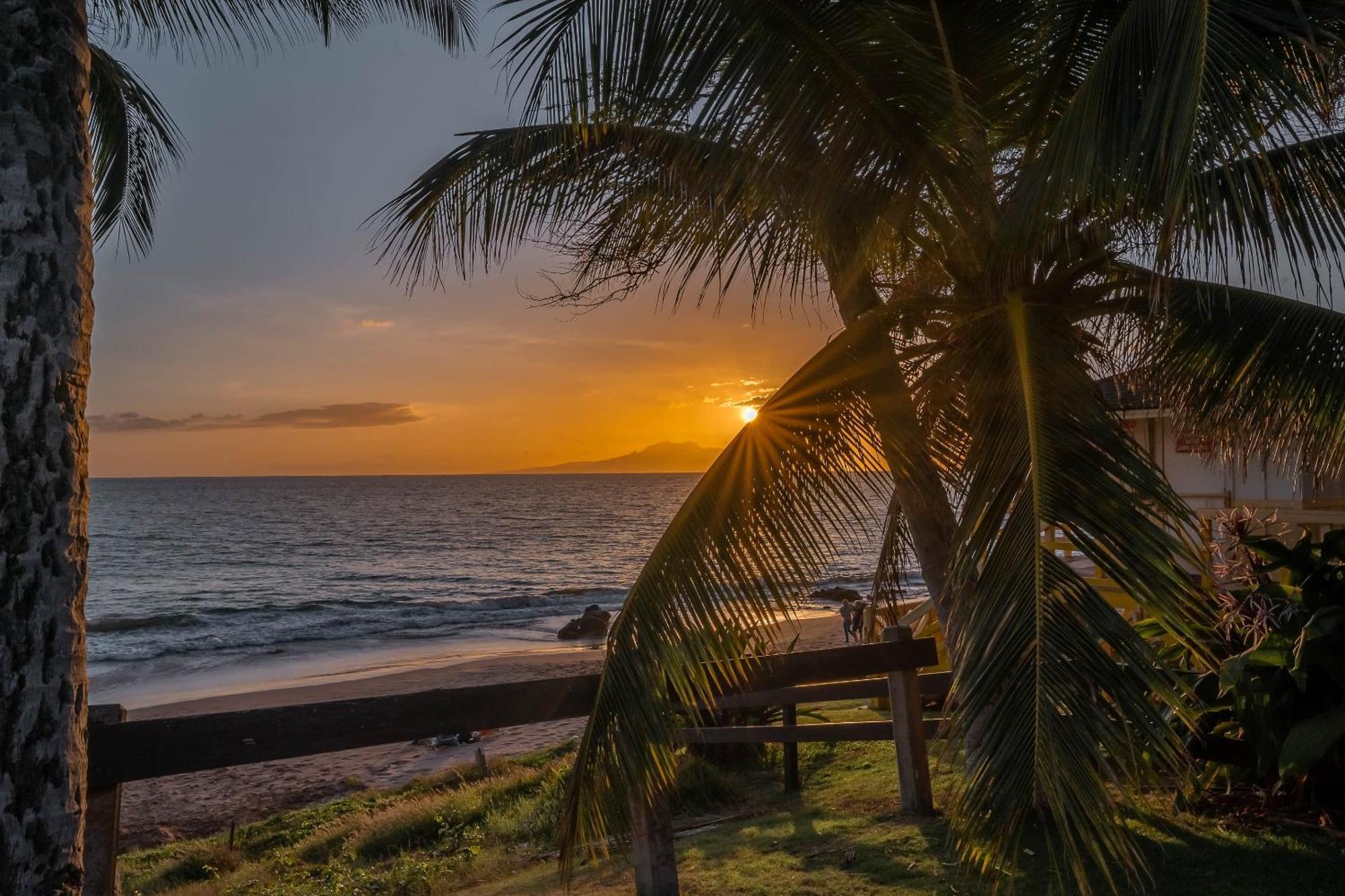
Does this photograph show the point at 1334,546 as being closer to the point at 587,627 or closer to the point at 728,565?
the point at 728,565

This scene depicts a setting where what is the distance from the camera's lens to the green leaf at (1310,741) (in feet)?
13.6

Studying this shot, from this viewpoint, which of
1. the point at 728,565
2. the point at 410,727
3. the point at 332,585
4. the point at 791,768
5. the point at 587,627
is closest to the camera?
the point at 410,727

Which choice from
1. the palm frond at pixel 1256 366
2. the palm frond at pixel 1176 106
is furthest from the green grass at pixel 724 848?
the palm frond at pixel 1176 106

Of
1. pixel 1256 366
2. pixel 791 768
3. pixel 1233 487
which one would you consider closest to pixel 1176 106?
pixel 1256 366

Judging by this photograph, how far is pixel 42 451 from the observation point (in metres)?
2.44

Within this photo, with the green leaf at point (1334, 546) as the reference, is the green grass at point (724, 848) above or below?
below

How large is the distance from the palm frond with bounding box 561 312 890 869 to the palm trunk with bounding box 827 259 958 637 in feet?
0.23

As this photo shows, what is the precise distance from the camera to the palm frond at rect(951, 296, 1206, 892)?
2.89 m

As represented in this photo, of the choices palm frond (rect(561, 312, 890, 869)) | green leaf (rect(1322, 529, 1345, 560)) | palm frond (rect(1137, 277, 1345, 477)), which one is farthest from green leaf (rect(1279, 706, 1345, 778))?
palm frond (rect(561, 312, 890, 869))

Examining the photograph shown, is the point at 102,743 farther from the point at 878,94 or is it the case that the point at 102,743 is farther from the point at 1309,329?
the point at 1309,329

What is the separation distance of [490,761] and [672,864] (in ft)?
30.4

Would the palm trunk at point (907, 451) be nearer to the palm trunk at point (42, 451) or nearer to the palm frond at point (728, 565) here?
the palm frond at point (728, 565)

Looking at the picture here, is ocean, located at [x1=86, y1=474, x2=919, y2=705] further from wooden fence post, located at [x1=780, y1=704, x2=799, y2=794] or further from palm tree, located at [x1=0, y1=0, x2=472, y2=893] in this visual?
palm tree, located at [x1=0, y1=0, x2=472, y2=893]

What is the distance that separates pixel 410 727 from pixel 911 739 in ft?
10.2
